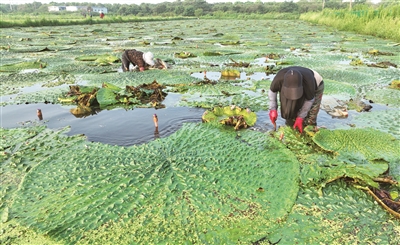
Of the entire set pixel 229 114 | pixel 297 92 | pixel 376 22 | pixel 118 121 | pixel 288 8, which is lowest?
pixel 118 121

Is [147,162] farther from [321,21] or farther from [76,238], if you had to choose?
[321,21]

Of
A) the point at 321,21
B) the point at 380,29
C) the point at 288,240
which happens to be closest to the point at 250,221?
the point at 288,240

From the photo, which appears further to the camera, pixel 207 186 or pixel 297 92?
pixel 297 92

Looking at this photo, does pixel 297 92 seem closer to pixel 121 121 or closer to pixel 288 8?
pixel 121 121

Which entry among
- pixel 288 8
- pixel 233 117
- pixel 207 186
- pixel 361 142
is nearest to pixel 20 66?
pixel 233 117

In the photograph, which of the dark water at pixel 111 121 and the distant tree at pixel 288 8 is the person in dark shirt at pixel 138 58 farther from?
the distant tree at pixel 288 8

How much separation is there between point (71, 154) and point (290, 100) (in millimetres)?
2129

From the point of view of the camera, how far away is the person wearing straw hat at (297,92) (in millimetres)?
2699

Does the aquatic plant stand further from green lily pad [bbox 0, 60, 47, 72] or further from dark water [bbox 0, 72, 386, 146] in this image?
green lily pad [bbox 0, 60, 47, 72]

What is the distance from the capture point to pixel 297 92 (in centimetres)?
269

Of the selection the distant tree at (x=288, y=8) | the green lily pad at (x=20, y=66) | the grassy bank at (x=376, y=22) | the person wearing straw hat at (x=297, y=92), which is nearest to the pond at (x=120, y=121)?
the person wearing straw hat at (x=297, y=92)

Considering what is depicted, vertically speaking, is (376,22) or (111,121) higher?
(376,22)

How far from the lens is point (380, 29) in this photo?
12430 millimetres

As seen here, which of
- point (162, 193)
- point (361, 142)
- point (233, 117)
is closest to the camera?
point (162, 193)
